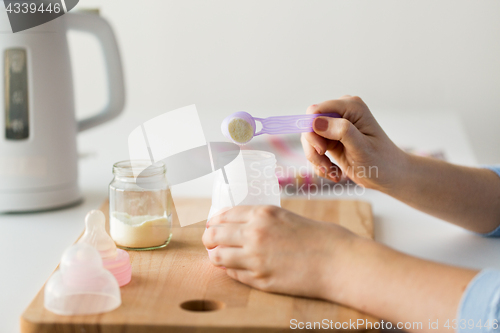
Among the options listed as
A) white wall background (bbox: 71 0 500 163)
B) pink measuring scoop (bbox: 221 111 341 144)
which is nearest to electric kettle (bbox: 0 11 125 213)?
pink measuring scoop (bbox: 221 111 341 144)

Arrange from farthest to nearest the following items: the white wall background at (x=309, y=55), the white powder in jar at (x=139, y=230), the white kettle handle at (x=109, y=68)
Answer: the white wall background at (x=309, y=55) → the white kettle handle at (x=109, y=68) → the white powder in jar at (x=139, y=230)

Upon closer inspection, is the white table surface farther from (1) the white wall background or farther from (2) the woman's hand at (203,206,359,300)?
(1) the white wall background

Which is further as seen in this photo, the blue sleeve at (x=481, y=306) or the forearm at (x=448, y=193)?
the forearm at (x=448, y=193)

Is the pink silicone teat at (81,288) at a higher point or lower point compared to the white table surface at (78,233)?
higher

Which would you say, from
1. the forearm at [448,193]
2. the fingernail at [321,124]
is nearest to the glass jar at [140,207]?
the fingernail at [321,124]

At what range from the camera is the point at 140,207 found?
739 mm

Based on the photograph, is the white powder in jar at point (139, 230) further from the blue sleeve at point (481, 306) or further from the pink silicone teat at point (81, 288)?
the blue sleeve at point (481, 306)

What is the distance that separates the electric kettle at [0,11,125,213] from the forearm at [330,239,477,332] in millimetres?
595

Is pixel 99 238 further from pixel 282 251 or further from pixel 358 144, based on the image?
pixel 358 144

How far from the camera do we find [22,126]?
0.90m

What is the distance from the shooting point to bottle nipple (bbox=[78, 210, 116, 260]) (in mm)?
615

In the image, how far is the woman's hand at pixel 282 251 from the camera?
56 centimetres

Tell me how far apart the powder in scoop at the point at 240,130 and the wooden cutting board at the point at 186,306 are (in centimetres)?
17

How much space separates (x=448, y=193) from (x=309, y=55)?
1.67 m
